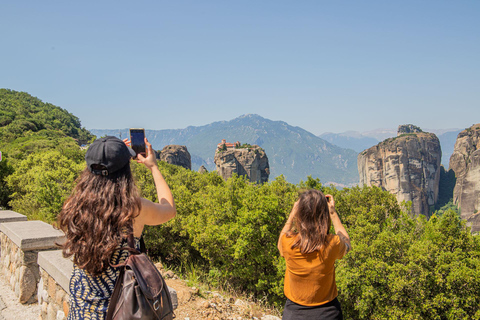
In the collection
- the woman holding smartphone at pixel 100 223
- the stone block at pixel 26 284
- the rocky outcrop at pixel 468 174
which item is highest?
the woman holding smartphone at pixel 100 223

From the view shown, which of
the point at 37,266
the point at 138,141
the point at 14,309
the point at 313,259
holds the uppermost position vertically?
the point at 138,141

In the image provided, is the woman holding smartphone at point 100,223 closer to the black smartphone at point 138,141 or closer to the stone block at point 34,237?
the black smartphone at point 138,141

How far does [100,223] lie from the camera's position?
77.3 inches

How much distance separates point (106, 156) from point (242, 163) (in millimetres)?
83289

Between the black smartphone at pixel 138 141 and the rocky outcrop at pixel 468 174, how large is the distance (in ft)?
258

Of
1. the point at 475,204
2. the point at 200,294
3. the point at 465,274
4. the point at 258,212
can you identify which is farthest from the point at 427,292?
the point at 475,204

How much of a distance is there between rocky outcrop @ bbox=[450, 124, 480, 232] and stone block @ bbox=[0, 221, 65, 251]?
77.9 metres

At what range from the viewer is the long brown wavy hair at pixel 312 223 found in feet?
10.0

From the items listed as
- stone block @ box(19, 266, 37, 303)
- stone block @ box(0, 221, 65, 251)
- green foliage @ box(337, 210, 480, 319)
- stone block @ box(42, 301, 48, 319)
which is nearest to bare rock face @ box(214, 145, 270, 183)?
green foliage @ box(337, 210, 480, 319)

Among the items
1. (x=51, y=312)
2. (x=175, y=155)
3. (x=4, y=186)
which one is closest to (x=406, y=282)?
(x=51, y=312)

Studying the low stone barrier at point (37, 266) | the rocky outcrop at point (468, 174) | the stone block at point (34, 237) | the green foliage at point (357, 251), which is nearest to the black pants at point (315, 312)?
the low stone barrier at point (37, 266)

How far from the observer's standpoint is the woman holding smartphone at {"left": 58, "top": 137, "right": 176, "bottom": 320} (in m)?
1.96

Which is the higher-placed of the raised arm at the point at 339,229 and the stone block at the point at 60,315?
the raised arm at the point at 339,229

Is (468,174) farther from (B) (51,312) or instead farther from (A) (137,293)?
(A) (137,293)
